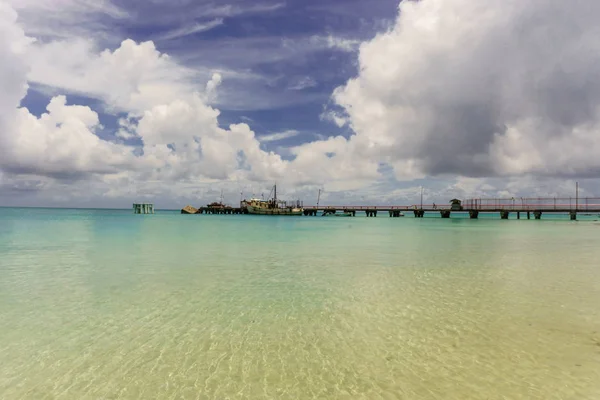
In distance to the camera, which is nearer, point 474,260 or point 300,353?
point 300,353

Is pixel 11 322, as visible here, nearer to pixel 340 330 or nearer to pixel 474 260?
pixel 340 330

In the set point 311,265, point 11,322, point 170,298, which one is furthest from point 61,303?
point 311,265

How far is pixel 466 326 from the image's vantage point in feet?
29.7

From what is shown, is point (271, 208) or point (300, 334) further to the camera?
point (271, 208)

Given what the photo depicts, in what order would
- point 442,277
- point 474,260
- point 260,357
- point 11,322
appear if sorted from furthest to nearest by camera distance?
point 474,260
point 442,277
point 11,322
point 260,357

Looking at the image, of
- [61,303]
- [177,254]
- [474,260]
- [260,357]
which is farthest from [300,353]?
[177,254]

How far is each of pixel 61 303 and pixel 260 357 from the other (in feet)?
25.9

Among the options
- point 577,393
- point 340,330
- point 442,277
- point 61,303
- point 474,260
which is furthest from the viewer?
point 474,260

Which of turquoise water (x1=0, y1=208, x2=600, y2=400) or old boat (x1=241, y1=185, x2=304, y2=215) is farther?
old boat (x1=241, y1=185, x2=304, y2=215)

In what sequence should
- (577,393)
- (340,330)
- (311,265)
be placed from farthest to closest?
(311,265) < (340,330) < (577,393)

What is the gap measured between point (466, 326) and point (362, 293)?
415 centimetres

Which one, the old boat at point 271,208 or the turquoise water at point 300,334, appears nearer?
the turquoise water at point 300,334

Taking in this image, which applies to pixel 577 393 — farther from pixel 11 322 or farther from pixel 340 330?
pixel 11 322

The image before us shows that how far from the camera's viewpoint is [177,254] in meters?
24.1
